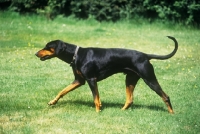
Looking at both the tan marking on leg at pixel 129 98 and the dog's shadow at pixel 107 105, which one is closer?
the tan marking on leg at pixel 129 98

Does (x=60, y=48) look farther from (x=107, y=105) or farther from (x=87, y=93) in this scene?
(x=87, y=93)

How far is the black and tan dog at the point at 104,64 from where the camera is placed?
6.29 meters

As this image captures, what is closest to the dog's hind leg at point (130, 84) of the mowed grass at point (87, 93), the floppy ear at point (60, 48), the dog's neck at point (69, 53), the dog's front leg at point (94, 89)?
the mowed grass at point (87, 93)

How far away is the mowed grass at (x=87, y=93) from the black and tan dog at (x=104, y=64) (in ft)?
1.25

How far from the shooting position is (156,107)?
23.0 feet

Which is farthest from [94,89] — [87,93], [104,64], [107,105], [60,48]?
[87,93]

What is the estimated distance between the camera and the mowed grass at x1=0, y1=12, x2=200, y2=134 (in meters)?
5.77

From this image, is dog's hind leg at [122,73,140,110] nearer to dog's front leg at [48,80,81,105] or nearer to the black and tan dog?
the black and tan dog

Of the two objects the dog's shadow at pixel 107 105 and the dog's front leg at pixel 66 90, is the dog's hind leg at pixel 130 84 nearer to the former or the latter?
the dog's shadow at pixel 107 105

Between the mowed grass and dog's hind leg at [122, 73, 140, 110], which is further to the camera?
dog's hind leg at [122, 73, 140, 110]

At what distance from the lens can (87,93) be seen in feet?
25.8

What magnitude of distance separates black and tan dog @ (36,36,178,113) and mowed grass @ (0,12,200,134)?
38cm

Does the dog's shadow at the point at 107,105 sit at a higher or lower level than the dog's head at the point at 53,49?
lower

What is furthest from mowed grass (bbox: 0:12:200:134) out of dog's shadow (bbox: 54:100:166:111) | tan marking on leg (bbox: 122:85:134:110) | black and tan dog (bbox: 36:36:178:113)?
black and tan dog (bbox: 36:36:178:113)
